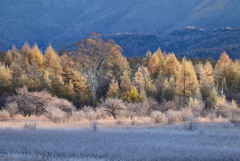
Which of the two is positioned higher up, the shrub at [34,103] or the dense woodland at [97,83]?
the dense woodland at [97,83]

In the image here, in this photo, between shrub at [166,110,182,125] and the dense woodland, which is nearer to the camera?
shrub at [166,110,182,125]

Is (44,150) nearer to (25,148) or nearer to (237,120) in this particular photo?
(25,148)

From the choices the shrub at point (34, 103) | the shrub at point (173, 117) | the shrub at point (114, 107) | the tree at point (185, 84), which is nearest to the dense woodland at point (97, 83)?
the tree at point (185, 84)

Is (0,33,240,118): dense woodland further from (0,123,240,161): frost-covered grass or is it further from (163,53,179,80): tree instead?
(0,123,240,161): frost-covered grass

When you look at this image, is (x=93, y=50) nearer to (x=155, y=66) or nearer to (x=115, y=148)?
(x=155, y=66)

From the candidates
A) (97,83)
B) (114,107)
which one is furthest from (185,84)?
(114,107)

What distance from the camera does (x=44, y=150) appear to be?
8.76 m

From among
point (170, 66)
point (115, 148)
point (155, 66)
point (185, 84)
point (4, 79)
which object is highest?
point (155, 66)

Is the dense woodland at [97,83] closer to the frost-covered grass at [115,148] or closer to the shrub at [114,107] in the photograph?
the shrub at [114,107]

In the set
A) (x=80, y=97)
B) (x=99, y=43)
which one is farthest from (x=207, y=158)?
(x=80, y=97)

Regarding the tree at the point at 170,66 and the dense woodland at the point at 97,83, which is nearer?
the dense woodland at the point at 97,83

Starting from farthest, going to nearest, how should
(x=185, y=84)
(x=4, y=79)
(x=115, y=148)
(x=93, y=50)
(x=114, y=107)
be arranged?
(x=4, y=79), (x=185, y=84), (x=93, y=50), (x=114, y=107), (x=115, y=148)

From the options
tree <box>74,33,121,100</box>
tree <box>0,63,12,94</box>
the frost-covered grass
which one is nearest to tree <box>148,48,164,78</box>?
tree <box>74,33,121,100</box>

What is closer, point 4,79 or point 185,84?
point 185,84
